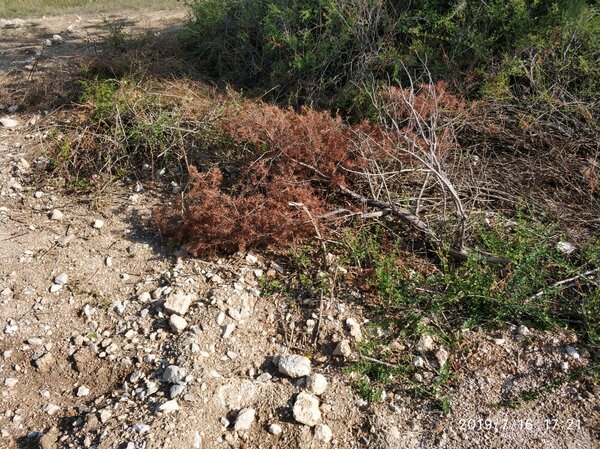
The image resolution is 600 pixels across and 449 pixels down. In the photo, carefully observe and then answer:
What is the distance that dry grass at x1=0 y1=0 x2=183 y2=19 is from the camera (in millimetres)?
8328

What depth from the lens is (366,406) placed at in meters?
2.52

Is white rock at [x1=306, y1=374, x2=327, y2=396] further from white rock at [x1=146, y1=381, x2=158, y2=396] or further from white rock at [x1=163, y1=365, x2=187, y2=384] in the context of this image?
white rock at [x1=146, y1=381, x2=158, y2=396]

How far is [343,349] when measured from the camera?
2.70m

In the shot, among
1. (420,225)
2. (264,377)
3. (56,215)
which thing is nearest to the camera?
(264,377)

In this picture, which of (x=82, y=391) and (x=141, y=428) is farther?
(x=82, y=391)

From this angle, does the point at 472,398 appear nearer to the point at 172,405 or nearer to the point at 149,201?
the point at 172,405

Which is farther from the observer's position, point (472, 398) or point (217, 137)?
point (217, 137)

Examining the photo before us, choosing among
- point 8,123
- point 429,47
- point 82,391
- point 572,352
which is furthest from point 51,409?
point 429,47

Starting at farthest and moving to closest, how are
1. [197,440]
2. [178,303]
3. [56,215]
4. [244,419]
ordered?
[56,215]
[178,303]
[244,419]
[197,440]

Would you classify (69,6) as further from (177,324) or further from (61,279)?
(177,324)

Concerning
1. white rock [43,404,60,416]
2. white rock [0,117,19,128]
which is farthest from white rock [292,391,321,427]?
white rock [0,117,19,128]

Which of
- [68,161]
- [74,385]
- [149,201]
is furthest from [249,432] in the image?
[68,161]

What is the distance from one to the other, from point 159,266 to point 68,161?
142cm

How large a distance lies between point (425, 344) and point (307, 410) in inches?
30.0
